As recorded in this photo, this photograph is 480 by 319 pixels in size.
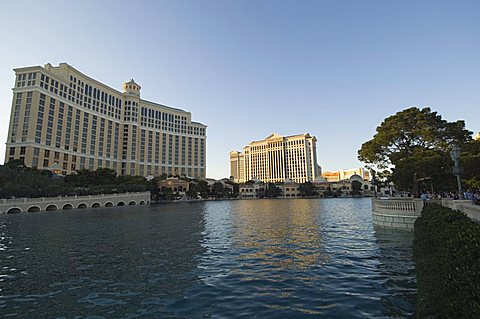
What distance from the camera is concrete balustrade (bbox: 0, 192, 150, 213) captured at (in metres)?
53.6

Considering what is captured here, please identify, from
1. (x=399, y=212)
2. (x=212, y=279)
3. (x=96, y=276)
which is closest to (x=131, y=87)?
(x=399, y=212)

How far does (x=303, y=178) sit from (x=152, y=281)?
18551 centimetres

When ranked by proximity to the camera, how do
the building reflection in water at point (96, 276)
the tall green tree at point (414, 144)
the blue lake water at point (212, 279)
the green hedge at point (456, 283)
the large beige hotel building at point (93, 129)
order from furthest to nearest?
the large beige hotel building at point (93, 129) → the tall green tree at point (414, 144) → the building reflection in water at point (96, 276) → the blue lake water at point (212, 279) → the green hedge at point (456, 283)

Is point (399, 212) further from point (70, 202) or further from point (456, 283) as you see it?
point (70, 202)

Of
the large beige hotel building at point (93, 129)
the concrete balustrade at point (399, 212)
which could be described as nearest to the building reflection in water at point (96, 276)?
the concrete balustrade at point (399, 212)

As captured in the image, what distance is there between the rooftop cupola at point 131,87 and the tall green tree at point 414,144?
147 meters

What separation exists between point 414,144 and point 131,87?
15369cm

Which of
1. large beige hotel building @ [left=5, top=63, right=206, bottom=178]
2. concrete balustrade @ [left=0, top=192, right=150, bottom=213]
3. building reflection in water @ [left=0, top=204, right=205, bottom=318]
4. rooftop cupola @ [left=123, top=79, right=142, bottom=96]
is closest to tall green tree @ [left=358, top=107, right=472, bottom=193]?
building reflection in water @ [left=0, top=204, right=205, bottom=318]

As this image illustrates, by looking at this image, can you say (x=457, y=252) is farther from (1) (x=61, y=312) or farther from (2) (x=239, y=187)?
(2) (x=239, y=187)

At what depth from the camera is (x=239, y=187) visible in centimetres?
15600

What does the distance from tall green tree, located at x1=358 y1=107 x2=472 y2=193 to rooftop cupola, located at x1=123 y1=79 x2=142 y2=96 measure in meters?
147

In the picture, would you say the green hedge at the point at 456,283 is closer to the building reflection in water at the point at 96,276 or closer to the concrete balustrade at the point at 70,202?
the building reflection in water at the point at 96,276

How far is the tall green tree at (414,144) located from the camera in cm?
2548

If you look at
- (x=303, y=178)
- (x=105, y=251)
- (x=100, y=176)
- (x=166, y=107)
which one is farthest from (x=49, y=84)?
(x=303, y=178)
